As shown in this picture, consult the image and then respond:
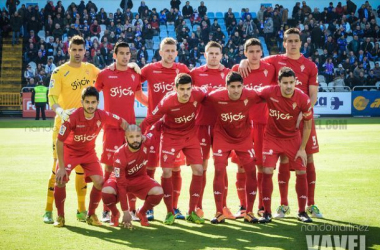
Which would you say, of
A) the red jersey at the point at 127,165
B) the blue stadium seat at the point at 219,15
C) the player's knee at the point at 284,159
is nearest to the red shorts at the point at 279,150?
the player's knee at the point at 284,159

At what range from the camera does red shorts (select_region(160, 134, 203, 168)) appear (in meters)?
7.78

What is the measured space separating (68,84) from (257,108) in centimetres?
269

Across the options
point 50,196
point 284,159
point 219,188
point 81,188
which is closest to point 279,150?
point 284,159

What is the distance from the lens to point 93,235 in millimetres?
6855

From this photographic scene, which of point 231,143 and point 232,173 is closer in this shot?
point 231,143

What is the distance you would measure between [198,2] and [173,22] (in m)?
3.43

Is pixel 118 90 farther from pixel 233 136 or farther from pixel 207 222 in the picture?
pixel 207 222

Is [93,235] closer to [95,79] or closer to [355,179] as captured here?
[95,79]

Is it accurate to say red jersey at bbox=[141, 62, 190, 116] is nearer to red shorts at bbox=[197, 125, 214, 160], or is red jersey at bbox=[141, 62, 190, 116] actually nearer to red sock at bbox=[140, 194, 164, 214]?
red shorts at bbox=[197, 125, 214, 160]

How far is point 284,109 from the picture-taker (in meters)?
7.74

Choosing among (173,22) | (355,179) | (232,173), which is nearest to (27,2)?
(173,22)

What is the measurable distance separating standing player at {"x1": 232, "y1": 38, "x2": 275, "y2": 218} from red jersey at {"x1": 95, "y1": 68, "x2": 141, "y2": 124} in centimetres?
166

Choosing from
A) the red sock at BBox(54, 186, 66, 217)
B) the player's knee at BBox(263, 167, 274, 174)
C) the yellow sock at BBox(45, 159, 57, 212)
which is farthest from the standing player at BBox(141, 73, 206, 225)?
the yellow sock at BBox(45, 159, 57, 212)

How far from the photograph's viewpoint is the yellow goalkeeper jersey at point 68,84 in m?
8.06
